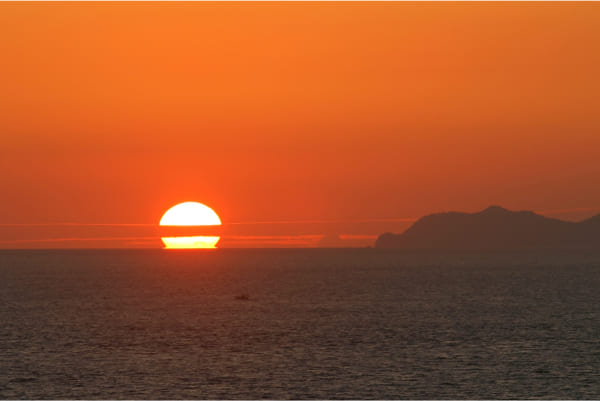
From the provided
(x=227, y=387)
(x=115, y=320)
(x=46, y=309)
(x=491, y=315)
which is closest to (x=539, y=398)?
(x=227, y=387)

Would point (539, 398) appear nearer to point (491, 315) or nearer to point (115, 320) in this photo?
point (491, 315)

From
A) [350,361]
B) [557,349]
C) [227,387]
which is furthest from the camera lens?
[557,349]

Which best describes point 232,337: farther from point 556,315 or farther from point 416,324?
point 556,315

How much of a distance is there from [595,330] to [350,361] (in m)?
46.9

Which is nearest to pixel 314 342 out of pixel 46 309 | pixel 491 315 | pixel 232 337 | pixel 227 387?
pixel 232 337

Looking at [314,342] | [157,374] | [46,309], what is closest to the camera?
[157,374]

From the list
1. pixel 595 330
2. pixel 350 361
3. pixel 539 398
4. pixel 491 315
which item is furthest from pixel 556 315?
pixel 539 398

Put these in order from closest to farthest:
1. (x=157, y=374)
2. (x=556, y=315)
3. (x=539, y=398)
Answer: (x=539, y=398), (x=157, y=374), (x=556, y=315)

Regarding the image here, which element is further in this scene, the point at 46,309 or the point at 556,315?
the point at 46,309

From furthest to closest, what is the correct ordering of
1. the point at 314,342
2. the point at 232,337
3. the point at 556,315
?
the point at 556,315 → the point at 232,337 → the point at 314,342

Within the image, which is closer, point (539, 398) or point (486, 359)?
point (539, 398)

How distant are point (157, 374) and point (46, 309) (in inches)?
3251

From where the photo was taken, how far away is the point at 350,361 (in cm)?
9219

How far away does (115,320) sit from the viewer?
138125 millimetres
